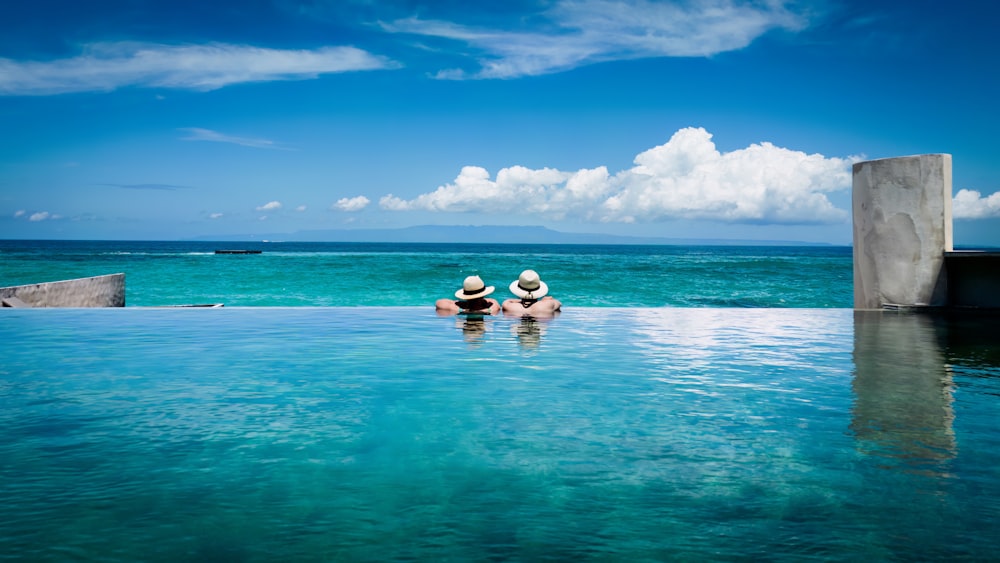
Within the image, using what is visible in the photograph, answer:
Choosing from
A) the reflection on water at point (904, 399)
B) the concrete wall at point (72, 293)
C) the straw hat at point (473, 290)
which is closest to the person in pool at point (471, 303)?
the straw hat at point (473, 290)

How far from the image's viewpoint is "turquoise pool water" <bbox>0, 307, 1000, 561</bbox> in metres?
3.08

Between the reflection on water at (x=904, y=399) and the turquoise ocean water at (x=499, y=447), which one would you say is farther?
the reflection on water at (x=904, y=399)

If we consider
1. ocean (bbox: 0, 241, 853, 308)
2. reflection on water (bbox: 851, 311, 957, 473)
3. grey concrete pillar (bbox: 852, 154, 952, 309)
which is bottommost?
ocean (bbox: 0, 241, 853, 308)

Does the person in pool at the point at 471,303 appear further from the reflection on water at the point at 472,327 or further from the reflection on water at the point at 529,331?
the reflection on water at the point at 529,331

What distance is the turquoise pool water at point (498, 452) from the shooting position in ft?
10.1

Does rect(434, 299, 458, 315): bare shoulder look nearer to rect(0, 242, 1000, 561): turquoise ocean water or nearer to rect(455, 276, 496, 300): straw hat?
rect(455, 276, 496, 300): straw hat

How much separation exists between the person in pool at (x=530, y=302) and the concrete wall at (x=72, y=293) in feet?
29.3

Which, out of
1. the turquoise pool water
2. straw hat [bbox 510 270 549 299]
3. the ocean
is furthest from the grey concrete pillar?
the ocean

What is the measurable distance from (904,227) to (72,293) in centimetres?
1619

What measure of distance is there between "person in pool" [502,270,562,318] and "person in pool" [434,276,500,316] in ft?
0.91

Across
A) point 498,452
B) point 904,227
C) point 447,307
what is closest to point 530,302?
point 447,307

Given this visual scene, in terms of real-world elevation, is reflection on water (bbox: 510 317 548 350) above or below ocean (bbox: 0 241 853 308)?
above

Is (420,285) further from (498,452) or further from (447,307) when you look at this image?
(498,452)

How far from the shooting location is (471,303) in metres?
12.7
